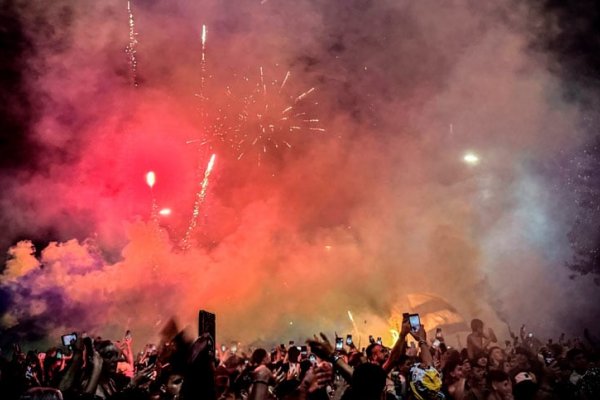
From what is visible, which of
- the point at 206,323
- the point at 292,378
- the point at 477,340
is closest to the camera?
the point at 206,323

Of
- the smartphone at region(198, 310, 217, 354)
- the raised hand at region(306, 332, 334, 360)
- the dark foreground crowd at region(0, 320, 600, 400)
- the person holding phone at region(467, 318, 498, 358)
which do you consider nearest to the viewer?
the dark foreground crowd at region(0, 320, 600, 400)

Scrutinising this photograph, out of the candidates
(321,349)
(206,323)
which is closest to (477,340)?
(321,349)

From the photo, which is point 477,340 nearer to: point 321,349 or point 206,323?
point 321,349

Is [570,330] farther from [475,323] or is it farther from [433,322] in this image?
[475,323]

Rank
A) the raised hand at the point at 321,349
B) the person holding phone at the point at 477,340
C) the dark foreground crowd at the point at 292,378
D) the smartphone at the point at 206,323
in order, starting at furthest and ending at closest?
the person holding phone at the point at 477,340 < the raised hand at the point at 321,349 < the smartphone at the point at 206,323 < the dark foreground crowd at the point at 292,378

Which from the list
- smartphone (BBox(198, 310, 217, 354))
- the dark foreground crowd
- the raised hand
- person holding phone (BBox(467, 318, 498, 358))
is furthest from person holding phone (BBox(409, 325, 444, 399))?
person holding phone (BBox(467, 318, 498, 358))

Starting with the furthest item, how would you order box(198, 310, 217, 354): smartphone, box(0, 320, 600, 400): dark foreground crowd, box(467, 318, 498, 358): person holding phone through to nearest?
1. box(467, 318, 498, 358): person holding phone
2. box(198, 310, 217, 354): smartphone
3. box(0, 320, 600, 400): dark foreground crowd

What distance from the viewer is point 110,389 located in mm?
5109

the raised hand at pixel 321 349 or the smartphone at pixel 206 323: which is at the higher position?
the smartphone at pixel 206 323

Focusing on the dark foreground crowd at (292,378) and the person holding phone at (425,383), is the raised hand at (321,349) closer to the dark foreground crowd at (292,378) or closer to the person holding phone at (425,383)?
the dark foreground crowd at (292,378)

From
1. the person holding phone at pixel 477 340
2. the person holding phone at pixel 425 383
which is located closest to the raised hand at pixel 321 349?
the person holding phone at pixel 425 383

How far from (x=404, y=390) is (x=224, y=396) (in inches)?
91.1

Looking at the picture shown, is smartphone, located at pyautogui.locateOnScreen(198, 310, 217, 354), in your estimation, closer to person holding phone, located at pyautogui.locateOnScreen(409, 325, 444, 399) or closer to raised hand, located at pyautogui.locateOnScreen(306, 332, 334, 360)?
raised hand, located at pyautogui.locateOnScreen(306, 332, 334, 360)

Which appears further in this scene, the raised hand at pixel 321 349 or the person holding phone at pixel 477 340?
the person holding phone at pixel 477 340
